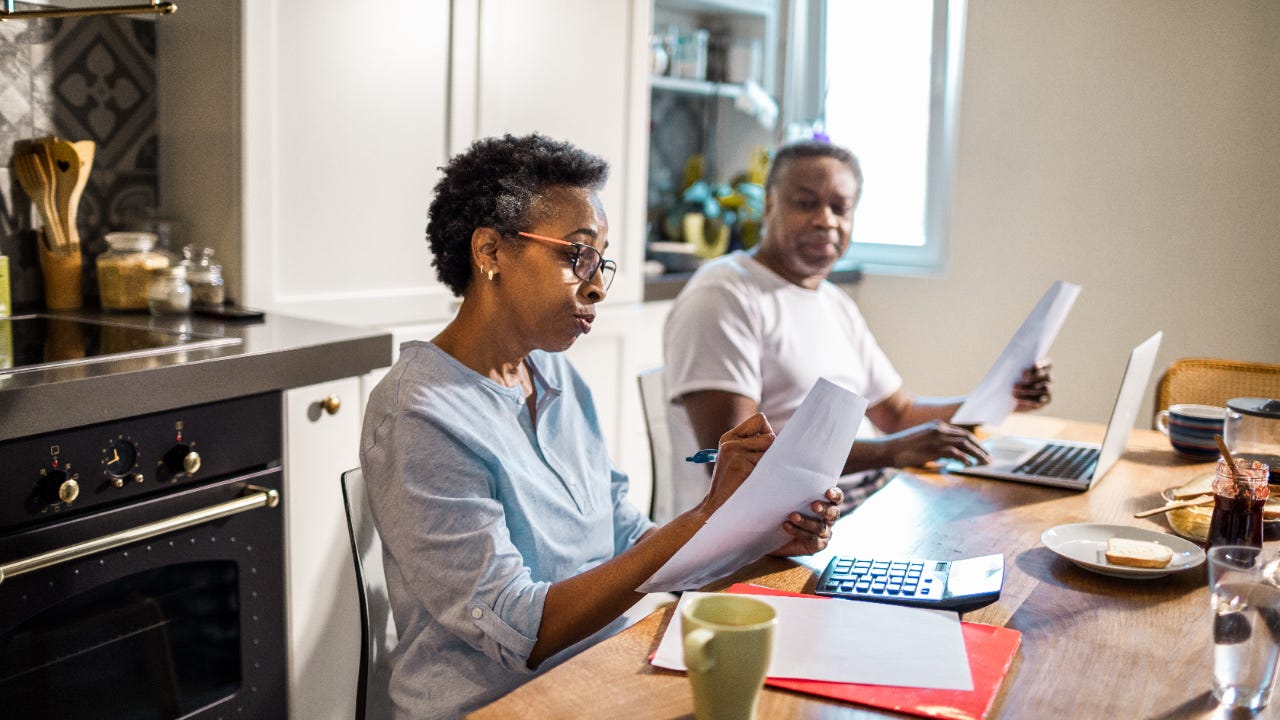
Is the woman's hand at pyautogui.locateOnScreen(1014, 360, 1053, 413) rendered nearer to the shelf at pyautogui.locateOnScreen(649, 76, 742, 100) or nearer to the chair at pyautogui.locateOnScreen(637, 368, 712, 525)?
the chair at pyautogui.locateOnScreen(637, 368, 712, 525)

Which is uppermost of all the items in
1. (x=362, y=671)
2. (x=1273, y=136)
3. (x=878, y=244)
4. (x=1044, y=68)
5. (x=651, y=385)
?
(x=1044, y=68)

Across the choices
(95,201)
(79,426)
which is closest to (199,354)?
(79,426)

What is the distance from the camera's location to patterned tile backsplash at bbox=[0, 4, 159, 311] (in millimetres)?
2037

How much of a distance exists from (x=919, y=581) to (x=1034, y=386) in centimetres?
107

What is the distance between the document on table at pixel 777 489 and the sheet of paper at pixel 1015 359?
84cm

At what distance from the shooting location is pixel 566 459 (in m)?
1.45

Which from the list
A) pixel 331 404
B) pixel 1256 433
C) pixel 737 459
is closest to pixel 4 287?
pixel 331 404

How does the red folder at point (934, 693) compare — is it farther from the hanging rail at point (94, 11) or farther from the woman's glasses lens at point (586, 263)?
the hanging rail at point (94, 11)

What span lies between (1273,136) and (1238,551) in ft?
8.86

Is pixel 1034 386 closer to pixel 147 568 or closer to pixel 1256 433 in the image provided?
pixel 1256 433

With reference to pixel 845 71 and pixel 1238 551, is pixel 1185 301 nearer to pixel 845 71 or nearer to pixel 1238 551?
pixel 845 71

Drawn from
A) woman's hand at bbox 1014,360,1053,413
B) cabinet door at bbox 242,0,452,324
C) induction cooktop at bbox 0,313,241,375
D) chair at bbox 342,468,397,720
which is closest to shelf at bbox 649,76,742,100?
cabinet door at bbox 242,0,452,324

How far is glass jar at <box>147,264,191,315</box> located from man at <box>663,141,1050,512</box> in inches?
35.0

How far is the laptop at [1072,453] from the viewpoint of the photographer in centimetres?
175
